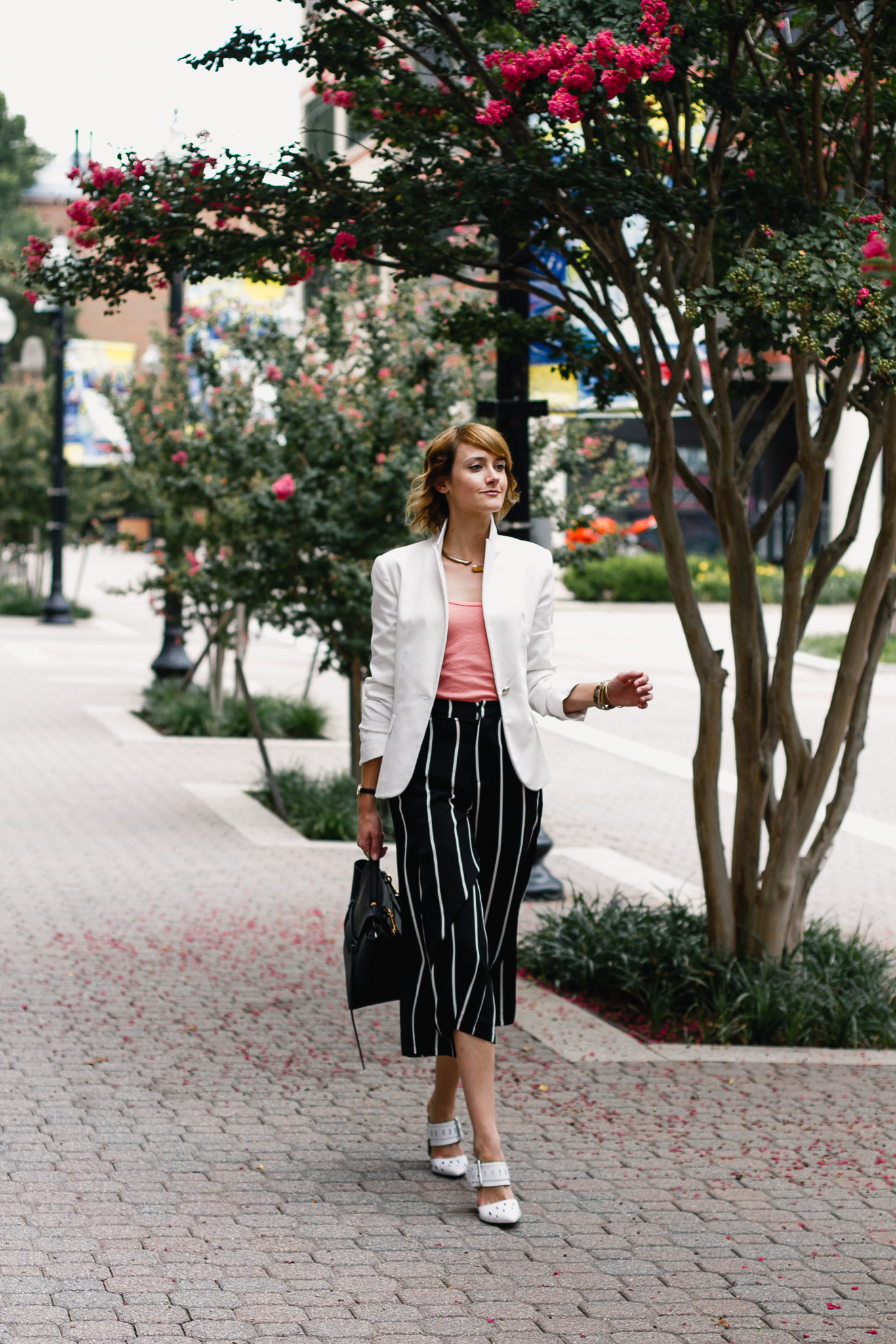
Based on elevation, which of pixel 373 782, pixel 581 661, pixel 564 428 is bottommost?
pixel 581 661

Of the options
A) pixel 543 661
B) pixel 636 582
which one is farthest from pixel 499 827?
pixel 636 582

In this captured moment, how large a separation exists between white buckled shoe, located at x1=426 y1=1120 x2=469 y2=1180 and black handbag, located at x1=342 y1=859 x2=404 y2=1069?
426 mm

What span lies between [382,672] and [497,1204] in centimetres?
137

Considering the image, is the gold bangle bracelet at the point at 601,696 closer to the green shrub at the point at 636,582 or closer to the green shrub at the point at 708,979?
the green shrub at the point at 708,979

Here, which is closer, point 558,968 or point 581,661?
point 558,968

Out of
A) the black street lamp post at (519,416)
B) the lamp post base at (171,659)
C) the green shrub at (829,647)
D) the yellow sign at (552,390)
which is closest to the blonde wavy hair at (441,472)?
the black street lamp post at (519,416)

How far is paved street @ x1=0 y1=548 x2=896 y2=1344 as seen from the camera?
3760 millimetres

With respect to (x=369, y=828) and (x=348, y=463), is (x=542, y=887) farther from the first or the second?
(x=369, y=828)

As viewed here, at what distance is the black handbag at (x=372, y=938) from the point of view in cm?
441

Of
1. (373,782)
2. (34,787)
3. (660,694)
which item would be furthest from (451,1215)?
(660,694)

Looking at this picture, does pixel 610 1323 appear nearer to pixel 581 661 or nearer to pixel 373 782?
pixel 373 782

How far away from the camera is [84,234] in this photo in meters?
6.37

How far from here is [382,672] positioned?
445 cm

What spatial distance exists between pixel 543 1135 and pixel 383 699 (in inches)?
58.9
